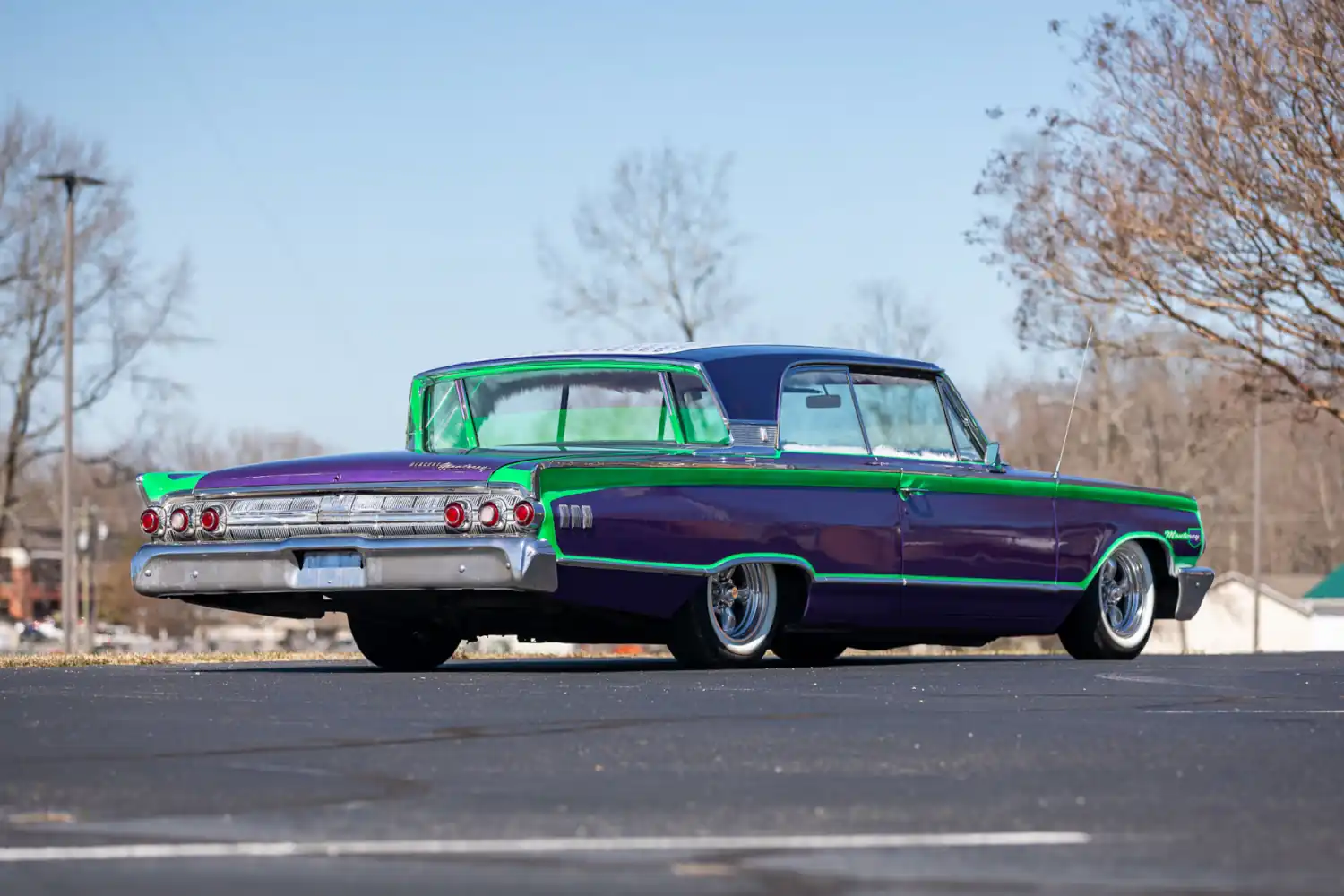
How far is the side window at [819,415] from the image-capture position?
11953mm

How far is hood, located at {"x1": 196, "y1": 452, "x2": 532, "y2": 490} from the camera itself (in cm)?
1084

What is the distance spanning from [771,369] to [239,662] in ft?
13.5

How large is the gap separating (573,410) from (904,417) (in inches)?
73.1

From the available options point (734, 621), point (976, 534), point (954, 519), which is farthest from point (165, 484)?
point (976, 534)

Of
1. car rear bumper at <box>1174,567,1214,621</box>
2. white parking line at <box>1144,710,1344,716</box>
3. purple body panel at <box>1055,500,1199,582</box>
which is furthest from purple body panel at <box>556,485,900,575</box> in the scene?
white parking line at <box>1144,710,1344,716</box>

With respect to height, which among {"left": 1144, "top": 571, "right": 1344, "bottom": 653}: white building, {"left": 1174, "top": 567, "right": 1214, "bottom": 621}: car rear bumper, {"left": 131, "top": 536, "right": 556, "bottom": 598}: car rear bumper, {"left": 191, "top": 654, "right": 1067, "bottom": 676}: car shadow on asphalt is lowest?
{"left": 1144, "top": 571, "right": 1344, "bottom": 653}: white building

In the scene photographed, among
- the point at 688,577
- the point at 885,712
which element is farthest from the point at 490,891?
the point at 688,577

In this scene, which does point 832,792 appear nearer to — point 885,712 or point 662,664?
point 885,712

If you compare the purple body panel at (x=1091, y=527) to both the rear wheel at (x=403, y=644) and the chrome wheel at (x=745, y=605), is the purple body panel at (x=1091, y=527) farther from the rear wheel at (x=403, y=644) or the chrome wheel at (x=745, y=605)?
the rear wheel at (x=403, y=644)

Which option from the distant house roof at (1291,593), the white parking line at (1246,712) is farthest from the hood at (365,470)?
the distant house roof at (1291,593)

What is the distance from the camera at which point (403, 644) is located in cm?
1255

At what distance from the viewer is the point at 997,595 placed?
12.7 metres

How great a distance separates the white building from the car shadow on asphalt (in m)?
56.7

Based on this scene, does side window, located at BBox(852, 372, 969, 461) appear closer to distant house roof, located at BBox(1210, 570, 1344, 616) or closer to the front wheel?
the front wheel
